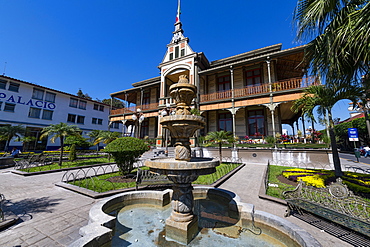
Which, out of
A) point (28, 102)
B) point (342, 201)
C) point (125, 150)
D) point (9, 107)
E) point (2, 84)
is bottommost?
point (342, 201)

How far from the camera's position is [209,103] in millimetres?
17766

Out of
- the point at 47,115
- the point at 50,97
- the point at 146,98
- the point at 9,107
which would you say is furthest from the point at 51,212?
the point at 50,97

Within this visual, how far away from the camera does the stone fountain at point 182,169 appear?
3.21 m

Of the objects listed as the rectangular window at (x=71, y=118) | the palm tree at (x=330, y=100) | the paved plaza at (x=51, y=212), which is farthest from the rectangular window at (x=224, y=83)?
the rectangular window at (x=71, y=118)

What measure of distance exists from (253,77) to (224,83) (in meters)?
3.48

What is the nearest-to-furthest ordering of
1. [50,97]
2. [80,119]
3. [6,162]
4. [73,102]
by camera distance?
[6,162] < [50,97] < [73,102] < [80,119]

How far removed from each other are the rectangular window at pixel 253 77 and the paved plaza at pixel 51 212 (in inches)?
559

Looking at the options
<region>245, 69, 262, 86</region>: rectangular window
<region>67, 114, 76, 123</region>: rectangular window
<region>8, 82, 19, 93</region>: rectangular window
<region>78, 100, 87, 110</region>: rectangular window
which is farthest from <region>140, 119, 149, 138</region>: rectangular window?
<region>8, 82, 19, 93</region>: rectangular window

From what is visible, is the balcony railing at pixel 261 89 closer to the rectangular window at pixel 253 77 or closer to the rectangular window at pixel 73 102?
the rectangular window at pixel 253 77

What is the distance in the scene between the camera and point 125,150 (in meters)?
7.66

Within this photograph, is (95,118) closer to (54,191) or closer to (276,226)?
(54,191)

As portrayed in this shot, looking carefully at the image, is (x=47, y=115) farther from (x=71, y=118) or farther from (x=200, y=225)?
(x=200, y=225)

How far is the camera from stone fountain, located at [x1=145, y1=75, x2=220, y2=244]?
10.5ft

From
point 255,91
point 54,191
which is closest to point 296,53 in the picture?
point 255,91
